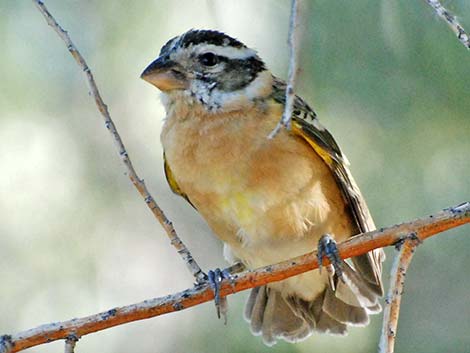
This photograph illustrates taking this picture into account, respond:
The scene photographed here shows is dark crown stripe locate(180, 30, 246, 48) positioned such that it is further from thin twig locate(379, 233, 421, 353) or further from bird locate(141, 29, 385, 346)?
thin twig locate(379, 233, 421, 353)

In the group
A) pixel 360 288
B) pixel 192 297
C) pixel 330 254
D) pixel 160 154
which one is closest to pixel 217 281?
pixel 192 297

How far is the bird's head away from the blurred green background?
487 millimetres

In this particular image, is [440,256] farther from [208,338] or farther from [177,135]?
[177,135]

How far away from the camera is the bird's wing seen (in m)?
4.21

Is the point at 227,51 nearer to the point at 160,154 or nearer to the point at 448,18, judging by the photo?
the point at 160,154

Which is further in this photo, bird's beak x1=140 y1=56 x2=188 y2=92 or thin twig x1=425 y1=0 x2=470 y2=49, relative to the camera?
bird's beak x1=140 y1=56 x2=188 y2=92

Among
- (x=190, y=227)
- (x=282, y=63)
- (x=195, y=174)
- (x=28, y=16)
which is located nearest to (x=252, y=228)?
(x=195, y=174)

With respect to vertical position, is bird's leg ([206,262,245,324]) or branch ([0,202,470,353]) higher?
bird's leg ([206,262,245,324])

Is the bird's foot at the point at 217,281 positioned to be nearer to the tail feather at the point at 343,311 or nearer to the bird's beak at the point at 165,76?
the bird's beak at the point at 165,76

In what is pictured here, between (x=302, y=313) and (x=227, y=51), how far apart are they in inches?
54.3

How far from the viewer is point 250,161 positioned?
4.02 meters

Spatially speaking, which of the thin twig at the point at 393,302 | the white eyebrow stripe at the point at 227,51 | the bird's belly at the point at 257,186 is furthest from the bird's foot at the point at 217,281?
the white eyebrow stripe at the point at 227,51

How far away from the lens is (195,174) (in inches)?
162

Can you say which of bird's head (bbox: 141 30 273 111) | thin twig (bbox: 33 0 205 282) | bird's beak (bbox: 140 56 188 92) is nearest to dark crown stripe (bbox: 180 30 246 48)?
bird's head (bbox: 141 30 273 111)
